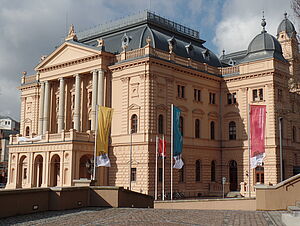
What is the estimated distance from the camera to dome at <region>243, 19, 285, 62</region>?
176ft

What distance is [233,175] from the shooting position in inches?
2152

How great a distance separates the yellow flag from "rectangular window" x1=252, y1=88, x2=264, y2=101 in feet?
64.1

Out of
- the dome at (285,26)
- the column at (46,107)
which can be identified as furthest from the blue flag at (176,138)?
the dome at (285,26)

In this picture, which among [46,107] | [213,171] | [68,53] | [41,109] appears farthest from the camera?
[41,109]

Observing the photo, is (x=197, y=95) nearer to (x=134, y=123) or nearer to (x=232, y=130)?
(x=232, y=130)

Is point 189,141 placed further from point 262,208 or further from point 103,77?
point 262,208

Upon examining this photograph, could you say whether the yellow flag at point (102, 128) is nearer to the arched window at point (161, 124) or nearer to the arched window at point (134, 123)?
the arched window at point (134, 123)

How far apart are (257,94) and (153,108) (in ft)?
44.4

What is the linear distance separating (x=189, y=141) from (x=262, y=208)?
2735cm

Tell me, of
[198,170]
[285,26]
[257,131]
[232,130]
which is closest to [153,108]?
[198,170]

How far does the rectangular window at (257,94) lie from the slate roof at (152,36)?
7.59 meters

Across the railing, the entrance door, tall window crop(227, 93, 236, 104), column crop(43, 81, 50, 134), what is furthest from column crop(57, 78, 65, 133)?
the entrance door

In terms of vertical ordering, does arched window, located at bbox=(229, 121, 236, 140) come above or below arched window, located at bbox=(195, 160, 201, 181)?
above

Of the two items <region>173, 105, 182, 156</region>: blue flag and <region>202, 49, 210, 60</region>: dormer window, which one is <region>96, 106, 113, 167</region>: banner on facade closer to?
<region>173, 105, 182, 156</region>: blue flag
